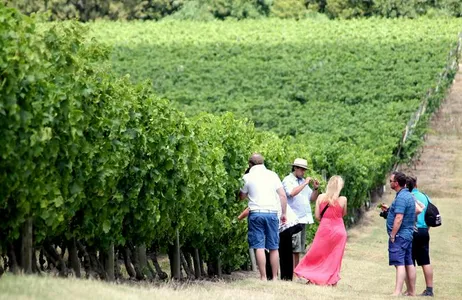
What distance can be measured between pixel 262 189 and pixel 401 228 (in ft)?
6.40

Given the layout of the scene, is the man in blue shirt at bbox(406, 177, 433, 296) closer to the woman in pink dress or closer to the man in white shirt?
the woman in pink dress

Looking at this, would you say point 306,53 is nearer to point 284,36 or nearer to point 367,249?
point 284,36

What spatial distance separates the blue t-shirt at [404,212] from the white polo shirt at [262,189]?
159cm

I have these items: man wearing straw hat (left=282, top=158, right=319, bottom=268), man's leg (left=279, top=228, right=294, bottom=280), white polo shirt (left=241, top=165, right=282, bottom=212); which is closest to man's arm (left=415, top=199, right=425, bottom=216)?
man wearing straw hat (left=282, top=158, right=319, bottom=268)

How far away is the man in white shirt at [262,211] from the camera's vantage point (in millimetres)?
16391

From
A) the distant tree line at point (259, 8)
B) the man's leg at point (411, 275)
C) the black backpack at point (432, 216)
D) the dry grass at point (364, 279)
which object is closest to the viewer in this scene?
the dry grass at point (364, 279)

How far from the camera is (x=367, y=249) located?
2778cm

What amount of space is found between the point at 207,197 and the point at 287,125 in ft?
113

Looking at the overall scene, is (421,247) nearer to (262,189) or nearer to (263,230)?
(263,230)

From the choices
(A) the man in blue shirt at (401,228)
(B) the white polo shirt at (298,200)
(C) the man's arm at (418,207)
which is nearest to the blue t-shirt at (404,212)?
(A) the man in blue shirt at (401,228)

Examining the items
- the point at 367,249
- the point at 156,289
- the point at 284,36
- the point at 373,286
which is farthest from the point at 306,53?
the point at 156,289

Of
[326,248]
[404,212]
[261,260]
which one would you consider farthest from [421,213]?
[261,260]

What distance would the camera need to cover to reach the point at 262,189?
53.8ft

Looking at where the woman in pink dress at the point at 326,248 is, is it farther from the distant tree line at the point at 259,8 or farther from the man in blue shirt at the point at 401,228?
the distant tree line at the point at 259,8
